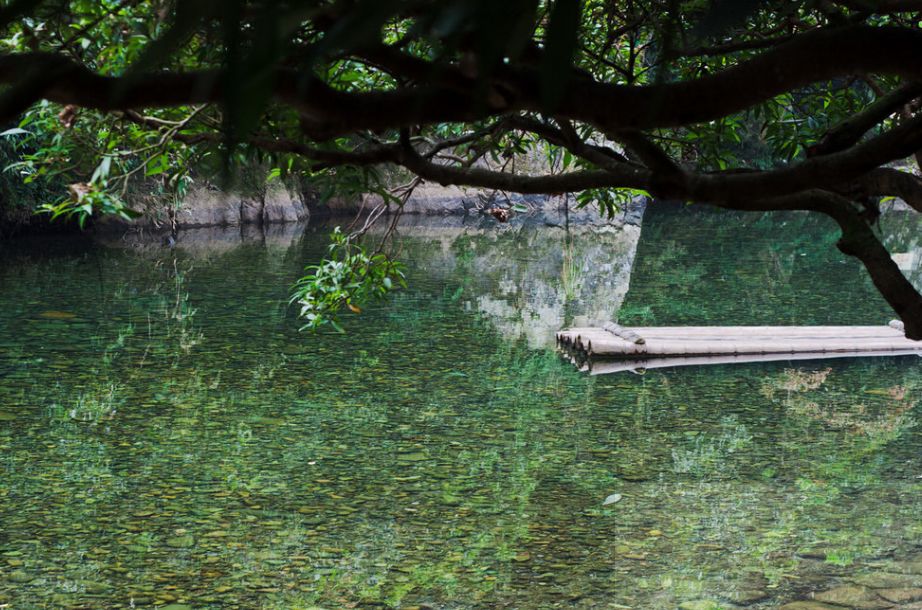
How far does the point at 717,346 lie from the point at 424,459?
4.02 metres

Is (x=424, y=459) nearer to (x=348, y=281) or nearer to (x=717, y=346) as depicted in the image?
(x=348, y=281)

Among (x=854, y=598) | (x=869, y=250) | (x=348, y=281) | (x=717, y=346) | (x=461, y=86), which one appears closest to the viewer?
(x=461, y=86)

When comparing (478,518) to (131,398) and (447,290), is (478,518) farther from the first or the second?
(447,290)

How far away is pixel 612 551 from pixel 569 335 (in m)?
4.86

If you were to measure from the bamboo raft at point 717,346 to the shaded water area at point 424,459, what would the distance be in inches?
8.5

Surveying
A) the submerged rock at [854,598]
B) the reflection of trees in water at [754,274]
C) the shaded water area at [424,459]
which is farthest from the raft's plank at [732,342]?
the submerged rock at [854,598]

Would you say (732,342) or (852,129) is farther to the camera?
(732,342)

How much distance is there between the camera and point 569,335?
33.9 feet

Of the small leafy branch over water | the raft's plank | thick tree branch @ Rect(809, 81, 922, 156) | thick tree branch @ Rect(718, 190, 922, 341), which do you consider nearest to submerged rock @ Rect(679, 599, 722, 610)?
the small leafy branch over water

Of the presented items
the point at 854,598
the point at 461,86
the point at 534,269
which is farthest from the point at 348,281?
the point at 534,269

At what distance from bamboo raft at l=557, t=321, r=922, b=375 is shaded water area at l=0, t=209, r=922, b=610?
0.21m

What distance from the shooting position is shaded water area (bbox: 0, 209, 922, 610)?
5277 mm

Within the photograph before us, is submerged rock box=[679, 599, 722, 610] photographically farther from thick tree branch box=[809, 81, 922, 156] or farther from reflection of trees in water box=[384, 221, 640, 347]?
reflection of trees in water box=[384, 221, 640, 347]

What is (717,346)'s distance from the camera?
391 inches
